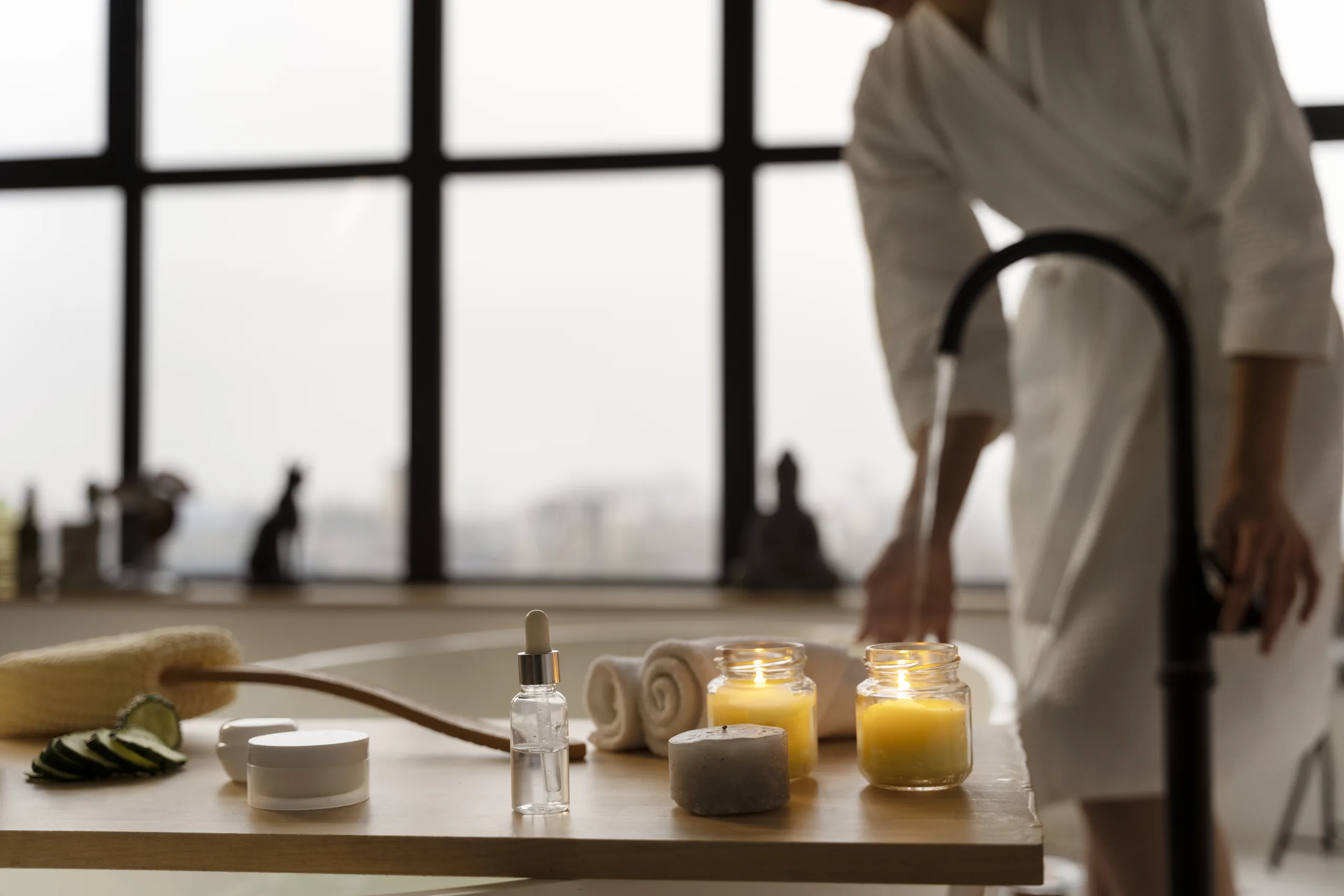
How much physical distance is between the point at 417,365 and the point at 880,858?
296cm

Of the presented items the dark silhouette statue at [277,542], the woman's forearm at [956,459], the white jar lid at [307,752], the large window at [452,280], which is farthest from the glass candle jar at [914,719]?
the dark silhouette statue at [277,542]

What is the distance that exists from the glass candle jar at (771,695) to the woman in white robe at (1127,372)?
1.19 ft

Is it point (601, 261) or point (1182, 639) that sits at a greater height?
point (601, 261)

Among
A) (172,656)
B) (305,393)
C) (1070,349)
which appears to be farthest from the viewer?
(305,393)

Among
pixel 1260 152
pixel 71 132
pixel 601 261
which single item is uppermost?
pixel 71 132

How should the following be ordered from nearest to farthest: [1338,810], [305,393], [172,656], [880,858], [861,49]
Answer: [880,858], [172,656], [1338,810], [861,49], [305,393]

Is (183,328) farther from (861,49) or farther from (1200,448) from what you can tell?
(1200,448)

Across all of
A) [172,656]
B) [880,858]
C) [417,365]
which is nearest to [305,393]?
[417,365]

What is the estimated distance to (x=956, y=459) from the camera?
134cm

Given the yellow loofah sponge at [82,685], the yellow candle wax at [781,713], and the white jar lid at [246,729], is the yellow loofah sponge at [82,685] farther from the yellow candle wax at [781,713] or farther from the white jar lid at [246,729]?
the yellow candle wax at [781,713]

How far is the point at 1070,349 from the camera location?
50.4 inches

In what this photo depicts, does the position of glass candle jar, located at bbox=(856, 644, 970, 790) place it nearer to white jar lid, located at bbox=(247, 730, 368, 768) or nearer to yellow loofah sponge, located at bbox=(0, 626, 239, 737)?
white jar lid, located at bbox=(247, 730, 368, 768)

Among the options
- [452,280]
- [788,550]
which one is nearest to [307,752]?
[788,550]

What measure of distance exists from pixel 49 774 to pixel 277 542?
260 cm
